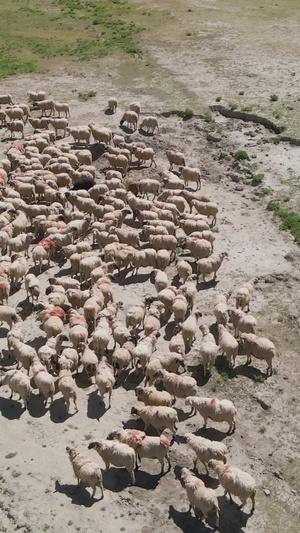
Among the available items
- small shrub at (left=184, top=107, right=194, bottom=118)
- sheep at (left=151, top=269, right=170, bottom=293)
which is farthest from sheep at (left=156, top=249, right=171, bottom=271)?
small shrub at (left=184, top=107, right=194, bottom=118)

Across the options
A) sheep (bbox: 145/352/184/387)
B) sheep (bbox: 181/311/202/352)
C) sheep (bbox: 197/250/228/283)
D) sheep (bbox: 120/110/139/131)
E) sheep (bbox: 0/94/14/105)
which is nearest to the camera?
sheep (bbox: 145/352/184/387)

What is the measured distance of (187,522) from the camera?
14211 millimetres

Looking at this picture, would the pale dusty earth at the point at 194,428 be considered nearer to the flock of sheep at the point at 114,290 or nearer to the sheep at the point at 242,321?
the flock of sheep at the point at 114,290

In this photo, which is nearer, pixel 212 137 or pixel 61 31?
pixel 212 137

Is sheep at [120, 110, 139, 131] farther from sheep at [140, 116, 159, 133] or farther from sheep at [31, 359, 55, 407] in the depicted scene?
sheep at [31, 359, 55, 407]

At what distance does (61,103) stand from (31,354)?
70.3ft

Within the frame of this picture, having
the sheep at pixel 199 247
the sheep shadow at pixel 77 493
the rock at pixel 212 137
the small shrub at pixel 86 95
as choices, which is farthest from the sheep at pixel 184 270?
the small shrub at pixel 86 95

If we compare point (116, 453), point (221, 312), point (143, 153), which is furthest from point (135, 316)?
point (143, 153)

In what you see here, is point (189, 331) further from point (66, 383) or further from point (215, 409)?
point (66, 383)

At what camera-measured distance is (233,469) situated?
1457 cm

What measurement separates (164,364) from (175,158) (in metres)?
14.8

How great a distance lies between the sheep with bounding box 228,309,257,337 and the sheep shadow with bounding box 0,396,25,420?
6.98m

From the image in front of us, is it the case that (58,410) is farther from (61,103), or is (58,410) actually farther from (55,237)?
(61,103)

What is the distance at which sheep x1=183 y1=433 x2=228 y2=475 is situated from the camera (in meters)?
15.2
